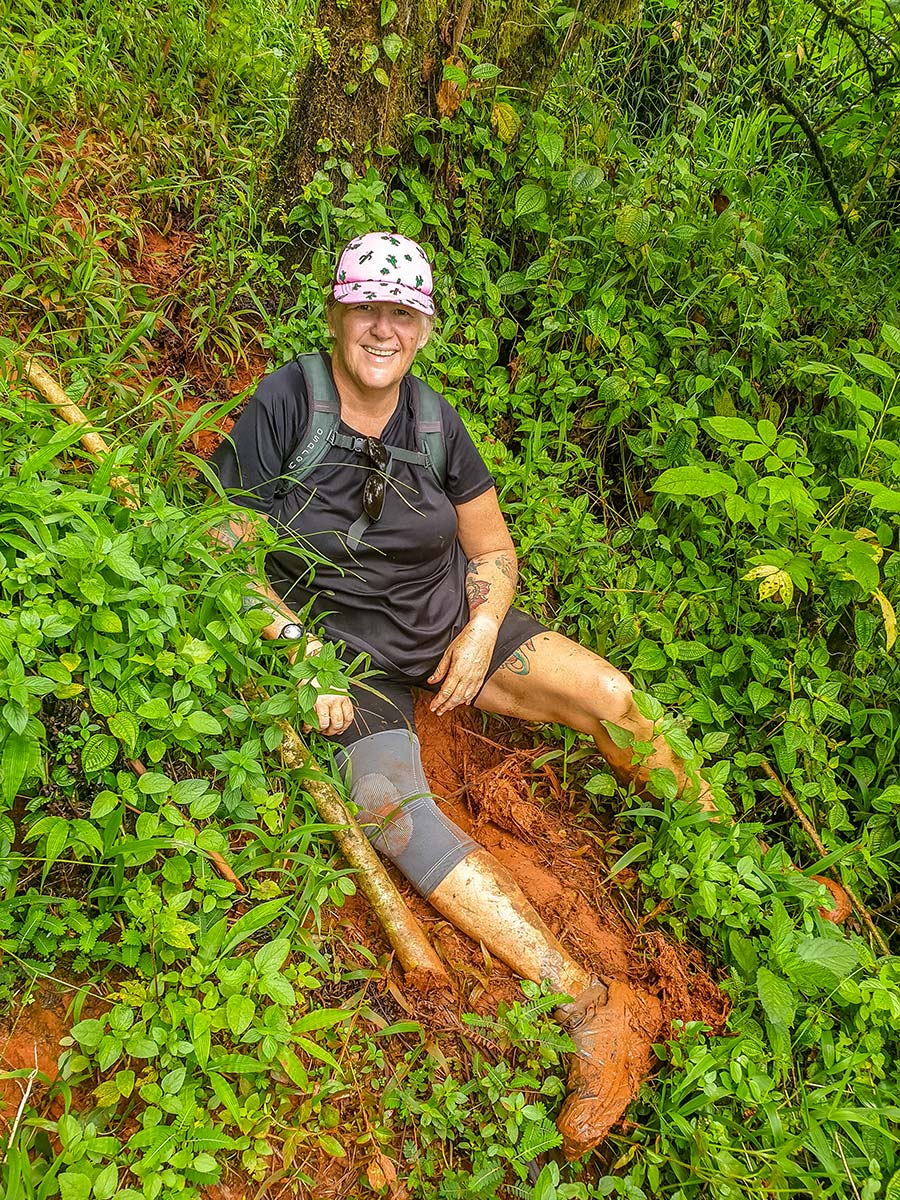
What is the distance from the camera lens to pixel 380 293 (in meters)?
2.79

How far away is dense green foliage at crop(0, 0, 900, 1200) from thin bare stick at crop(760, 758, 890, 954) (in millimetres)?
49

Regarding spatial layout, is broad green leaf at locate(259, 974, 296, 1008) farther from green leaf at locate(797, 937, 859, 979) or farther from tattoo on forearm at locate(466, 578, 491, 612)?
green leaf at locate(797, 937, 859, 979)

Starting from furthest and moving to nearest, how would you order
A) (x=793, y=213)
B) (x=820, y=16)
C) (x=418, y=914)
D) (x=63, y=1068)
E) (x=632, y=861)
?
(x=820, y=16) → (x=793, y=213) → (x=632, y=861) → (x=418, y=914) → (x=63, y=1068)

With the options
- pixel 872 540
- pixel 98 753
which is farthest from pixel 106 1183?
pixel 872 540

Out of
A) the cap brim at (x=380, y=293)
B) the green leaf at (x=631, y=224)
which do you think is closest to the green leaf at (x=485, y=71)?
the green leaf at (x=631, y=224)

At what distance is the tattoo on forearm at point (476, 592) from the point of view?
10.9ft

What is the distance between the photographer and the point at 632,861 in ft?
10.5

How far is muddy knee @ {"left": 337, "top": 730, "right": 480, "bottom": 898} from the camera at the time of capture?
9.11 ft

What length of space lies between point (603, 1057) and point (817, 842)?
1.26 meters

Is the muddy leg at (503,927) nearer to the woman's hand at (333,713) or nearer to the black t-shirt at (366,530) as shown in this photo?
the woman's hand at (333,713)

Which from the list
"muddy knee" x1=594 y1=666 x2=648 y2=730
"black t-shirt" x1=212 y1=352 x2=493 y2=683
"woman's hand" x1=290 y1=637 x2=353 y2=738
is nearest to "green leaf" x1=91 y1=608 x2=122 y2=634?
"woman's hand" x1=290 y1=637 x2=353 y2=738

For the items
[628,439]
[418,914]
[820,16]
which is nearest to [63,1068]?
[418,914]

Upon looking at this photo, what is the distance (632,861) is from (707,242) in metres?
2.84

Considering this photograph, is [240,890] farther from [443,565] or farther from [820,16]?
[820,16]
